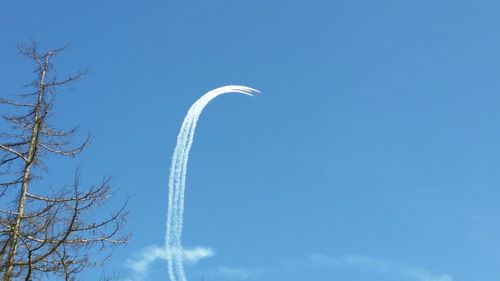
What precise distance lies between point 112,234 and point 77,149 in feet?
11.9

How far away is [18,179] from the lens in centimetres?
2123

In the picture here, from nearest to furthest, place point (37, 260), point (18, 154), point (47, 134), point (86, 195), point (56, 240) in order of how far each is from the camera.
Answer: point (37, 260), point (56, 240), point (86, 195), point (18, 154), point (47, 134)

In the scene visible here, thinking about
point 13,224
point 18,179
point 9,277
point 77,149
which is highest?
point 77,149

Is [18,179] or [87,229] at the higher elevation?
[18,179]

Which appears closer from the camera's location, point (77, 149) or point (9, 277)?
point (9, 277)

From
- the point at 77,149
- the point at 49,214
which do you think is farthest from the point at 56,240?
the point at 77,149

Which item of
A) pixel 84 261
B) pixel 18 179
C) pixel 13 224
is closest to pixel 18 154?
pixel 18 179

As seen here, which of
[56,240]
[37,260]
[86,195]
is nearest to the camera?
[37,260]

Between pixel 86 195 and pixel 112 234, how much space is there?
146 centimetres

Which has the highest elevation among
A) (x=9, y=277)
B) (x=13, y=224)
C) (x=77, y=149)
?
(x=77, y=149)

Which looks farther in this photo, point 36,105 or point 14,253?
point 36,105

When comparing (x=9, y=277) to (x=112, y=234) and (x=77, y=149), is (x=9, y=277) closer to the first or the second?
(x=112, y=234)

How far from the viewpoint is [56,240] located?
18.8m

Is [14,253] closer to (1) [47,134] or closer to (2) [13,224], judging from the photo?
(2) [13,224]
